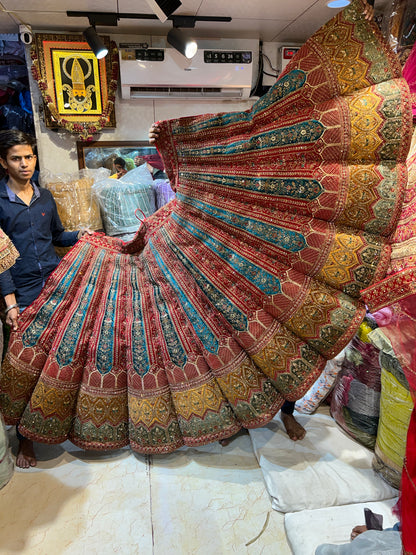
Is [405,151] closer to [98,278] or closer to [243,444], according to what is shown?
[98,278]

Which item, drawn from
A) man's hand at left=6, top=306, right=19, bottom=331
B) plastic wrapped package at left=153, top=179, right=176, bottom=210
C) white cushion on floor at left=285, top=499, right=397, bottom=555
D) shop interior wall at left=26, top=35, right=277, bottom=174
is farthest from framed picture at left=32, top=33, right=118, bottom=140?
white cushion on floor at left=285, top=499, right=397, bottom=555

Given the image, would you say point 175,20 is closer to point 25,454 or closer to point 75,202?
point 75,202

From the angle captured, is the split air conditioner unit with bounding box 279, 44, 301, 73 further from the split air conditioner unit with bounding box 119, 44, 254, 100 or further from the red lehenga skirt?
the red lehenga skirt

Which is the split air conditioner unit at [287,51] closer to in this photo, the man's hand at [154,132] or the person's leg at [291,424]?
the man's hand at [154,132]

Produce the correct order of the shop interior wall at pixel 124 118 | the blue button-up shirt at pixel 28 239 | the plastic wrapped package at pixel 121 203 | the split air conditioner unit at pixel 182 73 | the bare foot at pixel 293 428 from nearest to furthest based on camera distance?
the bare foot at pixel 293 428
the blue button-up shirt at pixel 28 239
the plastic wrapped package at pixel 121 203
the split air conditioner unit at pixel 182 73
the shop interior wall at pixel 124 118

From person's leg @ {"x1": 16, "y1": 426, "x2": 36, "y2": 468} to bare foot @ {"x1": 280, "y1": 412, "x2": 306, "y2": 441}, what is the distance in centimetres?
118

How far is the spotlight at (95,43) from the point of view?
2752mm

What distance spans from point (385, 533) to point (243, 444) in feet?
2.78

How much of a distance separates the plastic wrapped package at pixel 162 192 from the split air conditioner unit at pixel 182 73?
0.74 metres

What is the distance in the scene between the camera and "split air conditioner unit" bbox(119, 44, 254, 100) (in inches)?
120

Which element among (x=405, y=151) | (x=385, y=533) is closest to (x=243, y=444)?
(x=385, y=533)

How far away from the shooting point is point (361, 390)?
1859 mm

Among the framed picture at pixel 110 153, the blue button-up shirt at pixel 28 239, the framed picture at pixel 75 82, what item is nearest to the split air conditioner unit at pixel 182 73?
the framed picture at pixel 75 82

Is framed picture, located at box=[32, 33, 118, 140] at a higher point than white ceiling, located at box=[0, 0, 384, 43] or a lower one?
lower
